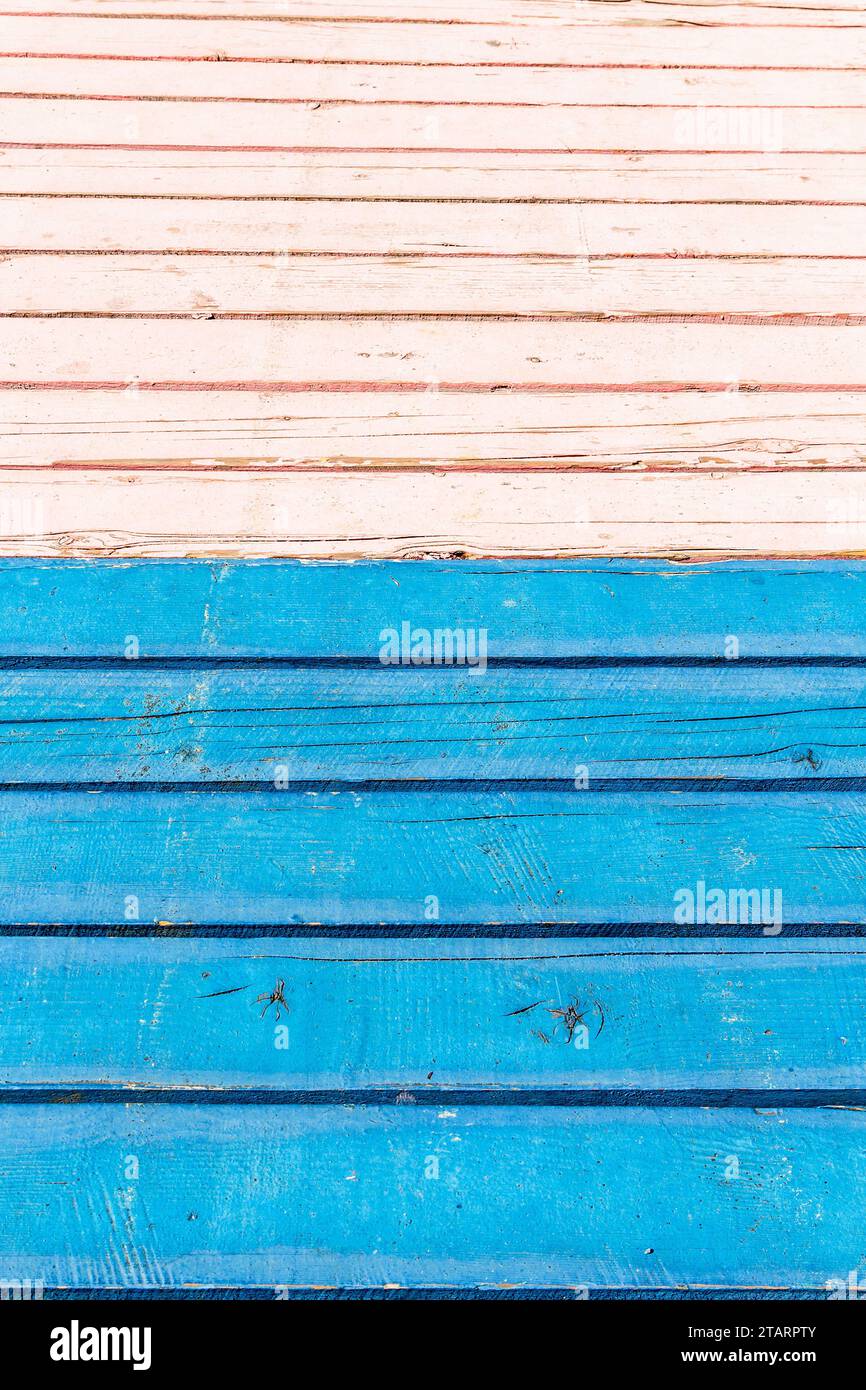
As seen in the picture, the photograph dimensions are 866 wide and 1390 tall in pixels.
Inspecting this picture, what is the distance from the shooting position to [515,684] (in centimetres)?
224

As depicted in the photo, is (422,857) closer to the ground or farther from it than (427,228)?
closer to the ground

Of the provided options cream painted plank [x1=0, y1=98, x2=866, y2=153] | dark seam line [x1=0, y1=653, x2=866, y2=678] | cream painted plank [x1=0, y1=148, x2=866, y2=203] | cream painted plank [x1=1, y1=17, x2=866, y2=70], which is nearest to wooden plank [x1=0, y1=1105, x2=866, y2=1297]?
dark seam line [x1=0, y1=653, x2=866, y2=678]

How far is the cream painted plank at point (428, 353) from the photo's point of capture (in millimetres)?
2680

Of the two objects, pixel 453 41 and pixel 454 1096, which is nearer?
pixel 454 1096

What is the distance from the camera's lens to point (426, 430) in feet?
8.59

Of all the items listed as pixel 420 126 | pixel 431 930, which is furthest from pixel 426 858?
pixel 420 126

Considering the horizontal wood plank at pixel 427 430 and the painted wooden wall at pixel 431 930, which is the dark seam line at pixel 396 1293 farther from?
the horizontal wood plank at pixel 427 430

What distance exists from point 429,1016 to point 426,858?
359 millimetres

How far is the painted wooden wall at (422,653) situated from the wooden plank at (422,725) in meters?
0.01

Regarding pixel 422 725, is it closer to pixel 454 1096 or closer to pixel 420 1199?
pixel 454 1096

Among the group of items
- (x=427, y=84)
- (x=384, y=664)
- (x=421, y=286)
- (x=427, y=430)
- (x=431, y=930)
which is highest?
(x=427, y=84)

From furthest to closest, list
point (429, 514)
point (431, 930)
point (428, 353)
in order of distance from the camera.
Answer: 1. point (428, 353)
2. point (429, 514)
3. point (431, 930)

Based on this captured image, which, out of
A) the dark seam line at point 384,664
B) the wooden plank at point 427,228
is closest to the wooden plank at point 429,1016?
the dark seam line at point 384,664

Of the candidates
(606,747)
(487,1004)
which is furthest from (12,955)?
(606,747)
